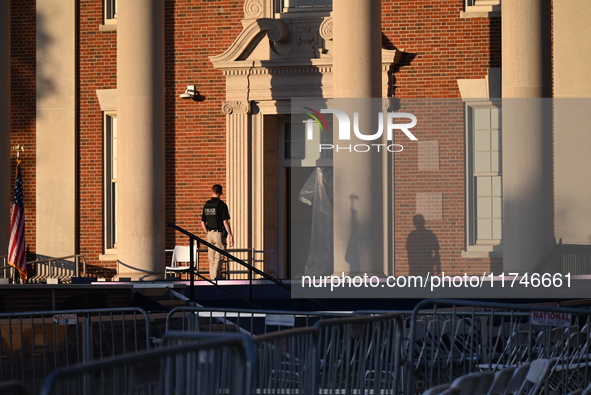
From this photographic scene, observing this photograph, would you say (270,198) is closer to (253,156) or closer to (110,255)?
(253,156)

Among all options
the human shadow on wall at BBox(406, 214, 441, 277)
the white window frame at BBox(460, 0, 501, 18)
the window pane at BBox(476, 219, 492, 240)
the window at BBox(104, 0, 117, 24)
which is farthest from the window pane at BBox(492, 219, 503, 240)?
the window at BBox(104, 0, 117, 24)

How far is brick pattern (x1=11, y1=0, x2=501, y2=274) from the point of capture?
61.3ft

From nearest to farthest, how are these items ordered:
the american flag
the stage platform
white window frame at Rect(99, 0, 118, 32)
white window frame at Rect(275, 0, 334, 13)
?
the stage platform < the american flag < white window frame at Rect(275, 0, 334, 13) < white window frame at Rect(99, 0, 118, 32)

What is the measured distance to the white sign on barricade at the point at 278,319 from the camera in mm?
8031

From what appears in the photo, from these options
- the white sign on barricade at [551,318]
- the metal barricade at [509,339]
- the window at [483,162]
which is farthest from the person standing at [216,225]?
the white sign on barricade at [551,318]

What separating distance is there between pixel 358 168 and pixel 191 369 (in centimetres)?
1084

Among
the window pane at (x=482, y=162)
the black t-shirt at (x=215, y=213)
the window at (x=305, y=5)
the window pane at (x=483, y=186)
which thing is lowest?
the black t-shirt at (x=215, y=213)

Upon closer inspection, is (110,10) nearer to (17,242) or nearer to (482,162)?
(17,242)

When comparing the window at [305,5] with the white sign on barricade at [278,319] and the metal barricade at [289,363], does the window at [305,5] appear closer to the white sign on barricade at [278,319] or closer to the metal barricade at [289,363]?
the white sign on barricade at [278,319]

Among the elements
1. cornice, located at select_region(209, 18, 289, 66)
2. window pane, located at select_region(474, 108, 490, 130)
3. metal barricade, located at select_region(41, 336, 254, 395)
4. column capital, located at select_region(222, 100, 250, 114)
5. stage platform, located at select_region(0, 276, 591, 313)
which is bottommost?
stage platform, located at select_region(0, 276, 591, 313)

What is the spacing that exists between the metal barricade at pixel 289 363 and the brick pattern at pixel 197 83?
11.7 metres

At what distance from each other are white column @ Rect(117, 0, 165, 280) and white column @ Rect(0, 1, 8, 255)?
3.37 metres

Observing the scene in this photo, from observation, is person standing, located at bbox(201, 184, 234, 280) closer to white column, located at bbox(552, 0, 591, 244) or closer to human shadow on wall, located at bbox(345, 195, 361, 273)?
human shadow on wall, located at bbox(345, 195, 361, 273)

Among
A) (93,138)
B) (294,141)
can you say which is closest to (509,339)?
(294,141)
